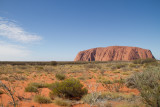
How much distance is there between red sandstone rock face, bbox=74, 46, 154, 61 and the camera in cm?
9169

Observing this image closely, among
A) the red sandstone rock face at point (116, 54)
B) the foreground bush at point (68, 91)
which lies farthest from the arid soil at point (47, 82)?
the red sandstone rock face at point (116, 54)

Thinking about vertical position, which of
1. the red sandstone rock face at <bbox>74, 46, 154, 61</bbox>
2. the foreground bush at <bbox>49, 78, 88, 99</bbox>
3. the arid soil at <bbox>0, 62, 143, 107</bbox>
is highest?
the red sandstone rock face at <bbox>74, 46, 154, 61</bbox>

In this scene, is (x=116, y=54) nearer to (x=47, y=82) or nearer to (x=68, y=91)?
(x=47, y=82)

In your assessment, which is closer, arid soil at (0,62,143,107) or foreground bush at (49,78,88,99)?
arid soil at (0,62,143,107)

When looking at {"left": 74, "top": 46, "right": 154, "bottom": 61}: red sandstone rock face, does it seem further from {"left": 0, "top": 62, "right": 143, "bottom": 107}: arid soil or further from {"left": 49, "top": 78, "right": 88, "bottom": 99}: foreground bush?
{"left": 49, "top": 78, "right": 88, "bottom": 99}: foreground bush

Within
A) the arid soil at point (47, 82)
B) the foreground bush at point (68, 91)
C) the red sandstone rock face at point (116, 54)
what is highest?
the red sandstone rock face at point (116, 54)

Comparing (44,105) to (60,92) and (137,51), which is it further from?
(137,51)

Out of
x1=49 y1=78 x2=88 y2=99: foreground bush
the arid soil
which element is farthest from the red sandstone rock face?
x1=49 y1=78 x2=88 y2=99: foreground bush

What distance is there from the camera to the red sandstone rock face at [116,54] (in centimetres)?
9169

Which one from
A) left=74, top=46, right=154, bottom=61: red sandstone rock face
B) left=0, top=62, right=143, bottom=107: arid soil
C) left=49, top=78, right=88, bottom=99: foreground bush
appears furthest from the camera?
left=74, top=46, right=154, bottom=61: red sandstone rock face

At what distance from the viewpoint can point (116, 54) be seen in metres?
99.9

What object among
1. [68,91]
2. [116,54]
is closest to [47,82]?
[68,91]

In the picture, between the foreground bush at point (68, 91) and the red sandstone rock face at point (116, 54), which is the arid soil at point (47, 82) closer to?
the foreground bush at point (68, 91)

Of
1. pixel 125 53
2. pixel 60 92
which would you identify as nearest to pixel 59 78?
pixel 60 92
